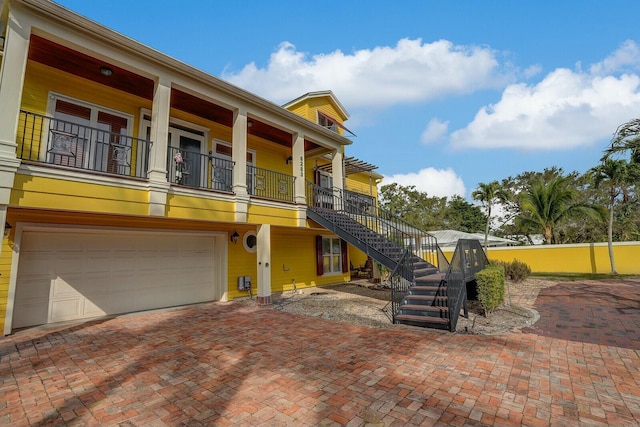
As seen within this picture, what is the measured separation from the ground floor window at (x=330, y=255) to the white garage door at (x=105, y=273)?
5042 mm

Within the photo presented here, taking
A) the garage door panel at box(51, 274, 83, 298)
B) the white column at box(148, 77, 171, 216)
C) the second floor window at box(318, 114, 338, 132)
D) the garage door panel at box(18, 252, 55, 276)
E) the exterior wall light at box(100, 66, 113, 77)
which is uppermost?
the second floor window at box(318, 114, 338, 132)

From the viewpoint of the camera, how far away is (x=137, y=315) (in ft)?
25.3

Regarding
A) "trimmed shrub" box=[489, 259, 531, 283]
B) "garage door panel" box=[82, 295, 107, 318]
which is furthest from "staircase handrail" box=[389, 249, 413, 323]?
"trimmed shrub" box=[489, 259, 531, 283]

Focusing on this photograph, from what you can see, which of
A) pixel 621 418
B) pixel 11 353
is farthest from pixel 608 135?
pixel 11 353

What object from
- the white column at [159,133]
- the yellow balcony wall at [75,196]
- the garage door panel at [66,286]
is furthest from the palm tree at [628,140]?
the garage door panel at [66,286]

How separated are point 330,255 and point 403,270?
6.60m

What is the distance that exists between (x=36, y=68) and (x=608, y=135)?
14.8 m

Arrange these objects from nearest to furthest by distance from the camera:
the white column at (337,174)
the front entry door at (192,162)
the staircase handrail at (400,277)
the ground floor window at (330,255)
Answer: the staircase handrail at (400,277) < the front entry door at (192,162) < the white column at (337,174) < the ground floor window at (330,255)

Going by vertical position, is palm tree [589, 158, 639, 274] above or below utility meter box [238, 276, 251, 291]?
above

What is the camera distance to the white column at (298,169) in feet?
32.7

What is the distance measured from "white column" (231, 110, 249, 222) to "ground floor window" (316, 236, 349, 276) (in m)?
5.44

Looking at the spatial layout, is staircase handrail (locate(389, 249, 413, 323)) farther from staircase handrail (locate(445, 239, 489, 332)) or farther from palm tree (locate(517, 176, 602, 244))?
palm tree (locate(517, 176, 602, 244))

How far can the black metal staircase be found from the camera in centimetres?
631

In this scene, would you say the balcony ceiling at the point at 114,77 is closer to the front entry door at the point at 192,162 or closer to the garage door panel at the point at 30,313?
the front entry door at the point at 192,162
